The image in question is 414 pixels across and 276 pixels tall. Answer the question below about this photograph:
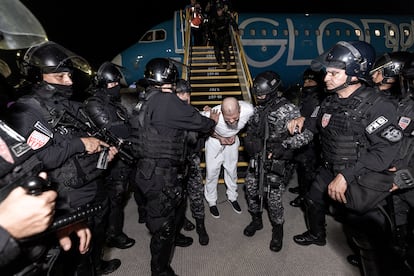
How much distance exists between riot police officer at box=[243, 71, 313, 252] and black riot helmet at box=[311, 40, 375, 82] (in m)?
0.85

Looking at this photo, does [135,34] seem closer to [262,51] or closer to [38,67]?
[262,51]

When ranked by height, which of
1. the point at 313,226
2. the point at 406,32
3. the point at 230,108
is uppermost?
the point at 406,32

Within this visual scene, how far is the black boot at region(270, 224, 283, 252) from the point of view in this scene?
343 centimetres

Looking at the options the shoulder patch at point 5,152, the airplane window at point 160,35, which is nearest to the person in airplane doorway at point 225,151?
the shoulder patch at point 5,152

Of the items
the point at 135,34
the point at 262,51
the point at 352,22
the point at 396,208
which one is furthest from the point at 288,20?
the point at 135,34

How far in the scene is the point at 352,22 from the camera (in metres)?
11.0

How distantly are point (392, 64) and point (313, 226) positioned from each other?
2.48 metres

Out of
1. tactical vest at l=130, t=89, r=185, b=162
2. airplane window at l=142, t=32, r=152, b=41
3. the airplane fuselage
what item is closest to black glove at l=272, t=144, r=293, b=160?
tactical vest at l=130, t=89, r=185, b=162

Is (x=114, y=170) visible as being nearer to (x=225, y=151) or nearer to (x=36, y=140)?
(x=36, y=140)

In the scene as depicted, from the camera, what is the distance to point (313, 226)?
3291mm

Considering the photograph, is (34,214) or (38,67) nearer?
(34,214)

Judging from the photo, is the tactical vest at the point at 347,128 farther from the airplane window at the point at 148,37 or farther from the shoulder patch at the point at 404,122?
the airplane window at the point at 148,37

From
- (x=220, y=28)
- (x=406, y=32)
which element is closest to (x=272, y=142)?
(x=220, y=28)

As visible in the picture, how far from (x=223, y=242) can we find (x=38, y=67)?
10.8 ft
